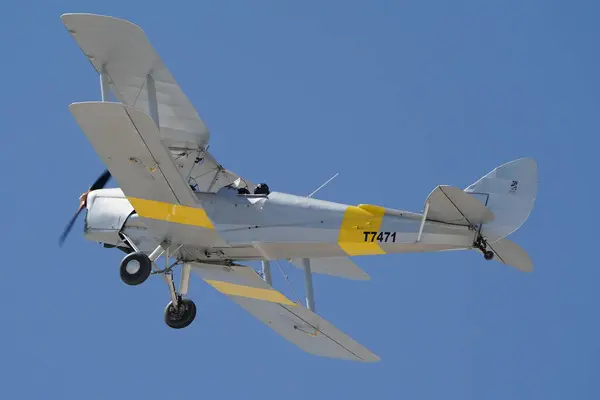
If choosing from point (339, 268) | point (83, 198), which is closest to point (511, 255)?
point (339, 268)

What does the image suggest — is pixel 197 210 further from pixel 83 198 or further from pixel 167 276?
pixel 83 198

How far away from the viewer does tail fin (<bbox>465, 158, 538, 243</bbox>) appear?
14086 mm

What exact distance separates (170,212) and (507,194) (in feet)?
14.2

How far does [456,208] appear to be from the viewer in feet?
46.1

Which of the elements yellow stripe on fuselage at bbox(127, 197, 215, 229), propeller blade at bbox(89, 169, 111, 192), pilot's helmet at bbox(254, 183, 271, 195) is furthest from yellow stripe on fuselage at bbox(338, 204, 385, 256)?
propeller blade at bbox(89, 169, 111, 192)

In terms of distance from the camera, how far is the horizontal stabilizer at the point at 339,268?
57.2 ft

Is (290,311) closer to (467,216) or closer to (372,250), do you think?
(372,250)

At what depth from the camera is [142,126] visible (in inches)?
532

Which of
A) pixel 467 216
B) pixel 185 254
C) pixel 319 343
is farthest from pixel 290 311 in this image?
pixel 467 216

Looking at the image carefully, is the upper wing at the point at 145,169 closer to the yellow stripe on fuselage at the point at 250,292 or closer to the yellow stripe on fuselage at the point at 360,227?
the yellow stripe on fuselage at the point at 250,292

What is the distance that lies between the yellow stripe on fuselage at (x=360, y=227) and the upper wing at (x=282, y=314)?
1.64 m

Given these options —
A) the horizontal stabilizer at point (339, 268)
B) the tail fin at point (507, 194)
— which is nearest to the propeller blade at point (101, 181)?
the horizontal stabilizer at point (339, 268)

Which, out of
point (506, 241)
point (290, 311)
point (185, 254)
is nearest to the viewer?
point (506, 241)

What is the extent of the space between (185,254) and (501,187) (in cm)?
439
